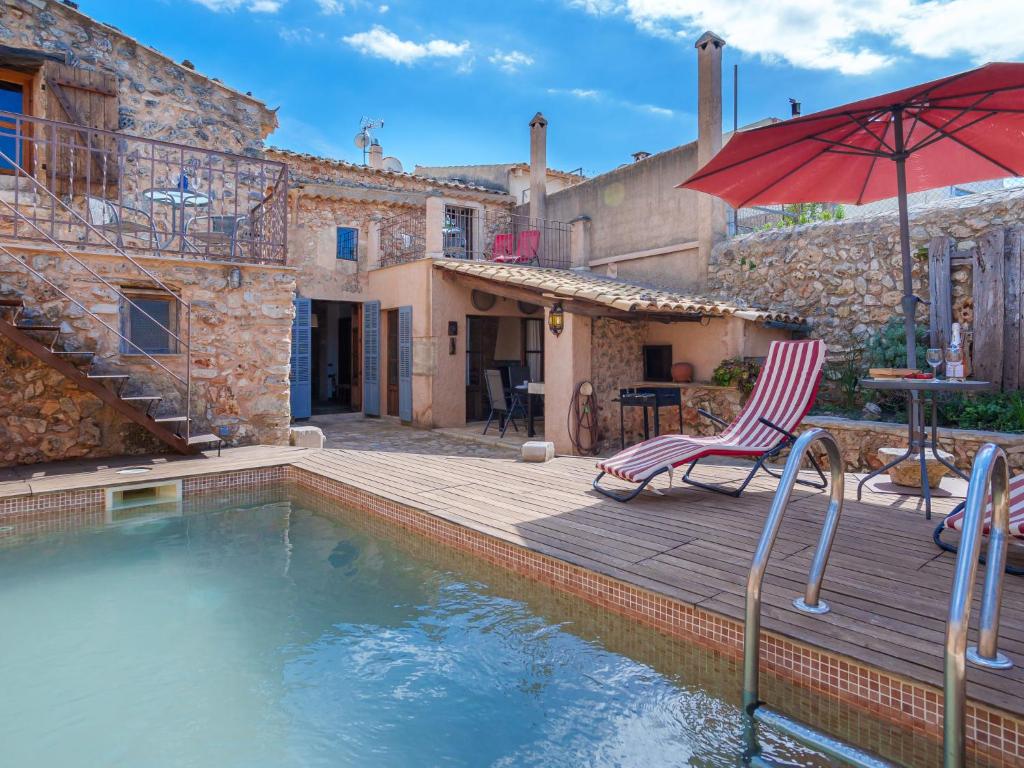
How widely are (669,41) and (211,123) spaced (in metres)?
9.12

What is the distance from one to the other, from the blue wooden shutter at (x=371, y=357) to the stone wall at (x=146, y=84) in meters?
4.01

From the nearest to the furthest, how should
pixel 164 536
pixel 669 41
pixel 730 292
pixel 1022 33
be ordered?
pixel 164 536 < pixel 1022 33 < pixel 730 292 < pixel 669 41

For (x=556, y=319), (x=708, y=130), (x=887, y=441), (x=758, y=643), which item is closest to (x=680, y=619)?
(x=758, y=643)

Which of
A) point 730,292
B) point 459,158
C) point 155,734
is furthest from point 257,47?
point 155,734

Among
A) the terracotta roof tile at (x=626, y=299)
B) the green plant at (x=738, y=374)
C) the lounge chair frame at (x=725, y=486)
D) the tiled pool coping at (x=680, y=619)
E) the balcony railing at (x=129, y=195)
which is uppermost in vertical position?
the balcony railing at (x=129, y=195)

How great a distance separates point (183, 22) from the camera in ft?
36.4

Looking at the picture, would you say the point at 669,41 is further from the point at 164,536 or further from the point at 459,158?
the point at 164,536

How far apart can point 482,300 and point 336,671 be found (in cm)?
923

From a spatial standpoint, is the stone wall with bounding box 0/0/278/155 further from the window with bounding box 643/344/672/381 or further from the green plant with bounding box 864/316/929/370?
the green plant with bounding box 864/316/929/370

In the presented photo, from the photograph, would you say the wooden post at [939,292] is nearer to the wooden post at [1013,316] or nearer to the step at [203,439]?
the wooden post at [1013,316]

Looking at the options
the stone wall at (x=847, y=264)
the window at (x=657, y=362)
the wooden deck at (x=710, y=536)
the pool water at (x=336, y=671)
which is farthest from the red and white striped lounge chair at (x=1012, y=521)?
the window at (x=657, y=362)

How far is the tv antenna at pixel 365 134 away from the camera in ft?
60.3

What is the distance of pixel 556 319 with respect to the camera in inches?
342

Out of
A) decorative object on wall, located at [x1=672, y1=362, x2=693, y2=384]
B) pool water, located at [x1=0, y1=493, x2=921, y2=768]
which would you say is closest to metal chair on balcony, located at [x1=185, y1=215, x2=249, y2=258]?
pool water, located at [x1=0, y1=493, x2=921, y2=768]
